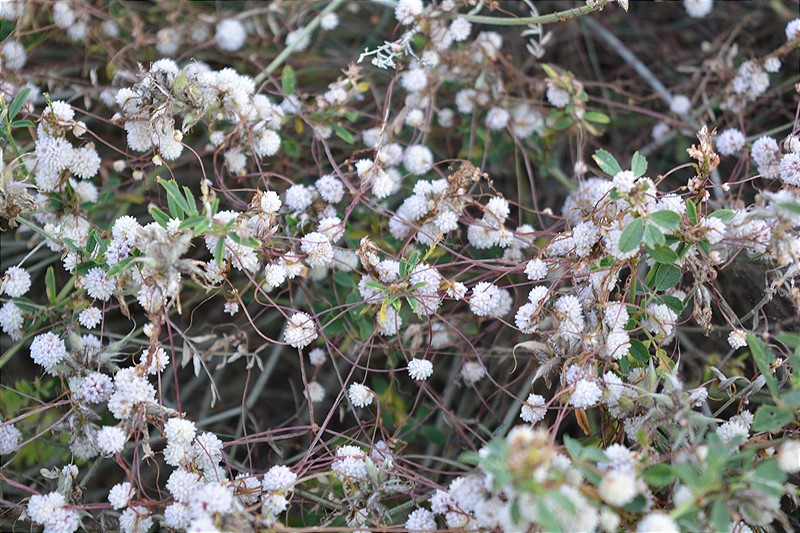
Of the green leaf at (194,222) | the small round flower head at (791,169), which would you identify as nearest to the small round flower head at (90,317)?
the green leaf at (194,222)

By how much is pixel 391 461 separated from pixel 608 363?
412 mm

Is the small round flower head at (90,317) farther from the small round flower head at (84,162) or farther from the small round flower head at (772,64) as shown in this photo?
the small round flower head at (772,64)

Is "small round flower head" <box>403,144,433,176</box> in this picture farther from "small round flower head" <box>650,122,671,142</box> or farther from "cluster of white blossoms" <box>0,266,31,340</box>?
"cluster of white blossoms" <box>0,266,31,340</box>

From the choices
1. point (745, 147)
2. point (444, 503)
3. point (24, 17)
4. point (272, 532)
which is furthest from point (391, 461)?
point (24, 17)

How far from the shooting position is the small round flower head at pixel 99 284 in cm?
127

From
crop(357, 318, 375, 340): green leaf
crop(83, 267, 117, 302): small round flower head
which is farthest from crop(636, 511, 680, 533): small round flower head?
crop(83, 267, 117, 302): small round flower head

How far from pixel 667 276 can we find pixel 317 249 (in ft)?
2.08

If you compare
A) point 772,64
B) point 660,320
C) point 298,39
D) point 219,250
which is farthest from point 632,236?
point 298,39

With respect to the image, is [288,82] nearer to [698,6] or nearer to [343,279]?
[343,279]

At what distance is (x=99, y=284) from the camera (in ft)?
4.17

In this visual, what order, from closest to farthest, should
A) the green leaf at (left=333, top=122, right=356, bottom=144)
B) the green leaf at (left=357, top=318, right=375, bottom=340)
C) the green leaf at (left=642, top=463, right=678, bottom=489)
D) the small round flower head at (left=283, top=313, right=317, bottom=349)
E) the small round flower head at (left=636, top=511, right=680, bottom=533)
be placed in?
the small round flower head at (left=636, top=511, right=680, bottom=533) → the green leaf at (left=642, top=463, right=678, bottom=489) → the small round flower head at (left=283, top=313, right=317, bottom=349) → the green leaf at (left=357, top=318, right=375, bottom=340) → the green leaf at (left=333, top=122, right=356, bottom=144)

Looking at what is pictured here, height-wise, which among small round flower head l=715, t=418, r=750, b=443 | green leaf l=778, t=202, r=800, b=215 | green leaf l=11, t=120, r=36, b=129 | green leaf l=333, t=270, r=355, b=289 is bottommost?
green leaf l=333, t=270, r=355, b=289

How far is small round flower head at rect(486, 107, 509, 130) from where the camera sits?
5.55 ft

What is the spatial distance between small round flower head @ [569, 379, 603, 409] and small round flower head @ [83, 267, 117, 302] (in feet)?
2.72
